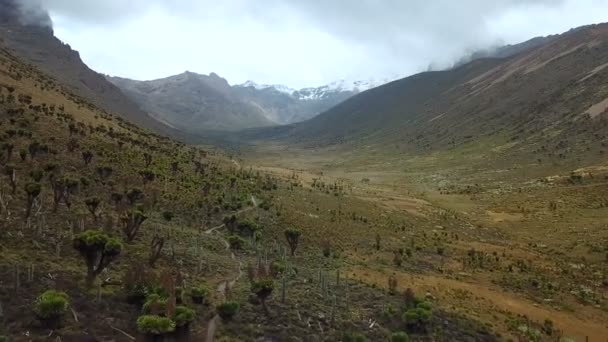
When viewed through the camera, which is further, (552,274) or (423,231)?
(423,231)

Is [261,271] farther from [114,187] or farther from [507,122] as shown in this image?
[507,122]

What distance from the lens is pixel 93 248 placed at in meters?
26.8

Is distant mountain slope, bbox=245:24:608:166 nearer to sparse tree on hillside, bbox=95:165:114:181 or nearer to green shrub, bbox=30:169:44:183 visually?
sparse tree on hillside, bbox=95:165:114:181

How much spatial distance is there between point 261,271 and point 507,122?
13884cm

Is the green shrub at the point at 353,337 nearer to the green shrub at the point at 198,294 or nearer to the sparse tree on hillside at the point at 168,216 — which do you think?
the green shrub at the point at 198,294

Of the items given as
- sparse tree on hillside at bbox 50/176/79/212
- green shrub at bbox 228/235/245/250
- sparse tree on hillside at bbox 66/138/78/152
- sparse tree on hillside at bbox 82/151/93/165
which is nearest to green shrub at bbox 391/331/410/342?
green shrub at bbox 228/235/245/250

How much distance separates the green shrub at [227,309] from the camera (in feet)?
85.8

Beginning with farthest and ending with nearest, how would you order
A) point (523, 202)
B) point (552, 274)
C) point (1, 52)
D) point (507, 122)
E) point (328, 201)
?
point (507, 122) < point (1, 52) < point (523, 202) < point (328, 201) < point (552, 274)

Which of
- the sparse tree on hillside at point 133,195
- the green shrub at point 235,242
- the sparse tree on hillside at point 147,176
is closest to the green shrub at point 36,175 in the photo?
the sparse tree on hillside at point 133,195

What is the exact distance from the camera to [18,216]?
32.6 metres

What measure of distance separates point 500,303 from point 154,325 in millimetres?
25572

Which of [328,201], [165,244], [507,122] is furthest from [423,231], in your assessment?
[507,122]

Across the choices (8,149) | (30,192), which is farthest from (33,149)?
(30,192)

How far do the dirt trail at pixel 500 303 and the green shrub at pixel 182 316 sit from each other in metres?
16.4
